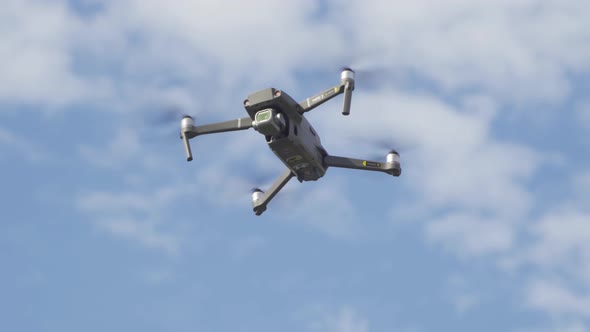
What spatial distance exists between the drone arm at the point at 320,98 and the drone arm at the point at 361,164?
2.57 metres

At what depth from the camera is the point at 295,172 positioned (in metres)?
61.3

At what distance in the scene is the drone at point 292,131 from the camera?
5881cm

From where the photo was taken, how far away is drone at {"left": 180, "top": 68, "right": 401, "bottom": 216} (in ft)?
193

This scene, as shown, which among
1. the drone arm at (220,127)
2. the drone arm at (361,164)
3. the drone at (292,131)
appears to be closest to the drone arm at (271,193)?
the drone at (292,131)

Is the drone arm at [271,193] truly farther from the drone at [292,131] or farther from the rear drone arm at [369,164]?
the rear drone arm at [369,164]

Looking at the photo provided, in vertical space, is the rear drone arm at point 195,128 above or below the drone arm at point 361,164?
above

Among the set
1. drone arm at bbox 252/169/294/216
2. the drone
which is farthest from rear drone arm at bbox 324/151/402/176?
drone arm at bbox 252/169/294/216

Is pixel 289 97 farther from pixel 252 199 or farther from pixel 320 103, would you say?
pixel 252 199

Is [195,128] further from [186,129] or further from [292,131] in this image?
[292,131]

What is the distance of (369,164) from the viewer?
202 ft

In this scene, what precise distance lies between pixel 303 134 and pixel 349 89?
2706 millimetres

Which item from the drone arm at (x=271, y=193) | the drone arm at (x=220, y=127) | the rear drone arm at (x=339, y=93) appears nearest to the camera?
the rear drone arm at (x=339, y=93)

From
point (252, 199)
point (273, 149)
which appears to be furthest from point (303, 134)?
point (252, 199)

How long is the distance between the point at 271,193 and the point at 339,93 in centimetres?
633
